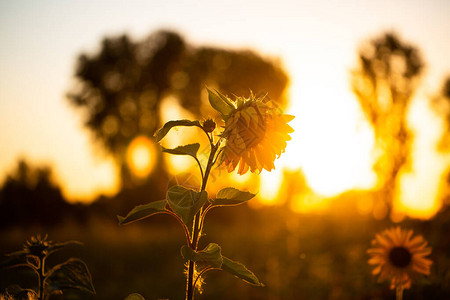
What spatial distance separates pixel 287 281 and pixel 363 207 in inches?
259

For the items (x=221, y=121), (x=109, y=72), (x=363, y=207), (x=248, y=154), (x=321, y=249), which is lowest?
(x=248, y=154)

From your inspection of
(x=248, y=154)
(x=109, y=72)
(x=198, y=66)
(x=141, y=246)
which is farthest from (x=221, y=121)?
(x=198, y=66)

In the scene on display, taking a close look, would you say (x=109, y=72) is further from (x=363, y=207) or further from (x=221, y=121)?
(x=221, y=121)

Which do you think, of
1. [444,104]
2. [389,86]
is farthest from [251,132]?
[444,104]

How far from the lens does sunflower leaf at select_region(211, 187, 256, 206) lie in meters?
1.22

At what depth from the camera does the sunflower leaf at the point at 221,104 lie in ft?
4.02

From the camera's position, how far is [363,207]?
37.3 ft

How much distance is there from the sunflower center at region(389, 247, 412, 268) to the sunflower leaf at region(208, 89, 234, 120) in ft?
7.12

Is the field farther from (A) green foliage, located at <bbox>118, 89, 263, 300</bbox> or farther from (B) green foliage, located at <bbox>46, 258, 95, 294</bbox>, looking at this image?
(A) green foliage, located at <bbox>118, 89, 263, 300</bbox>

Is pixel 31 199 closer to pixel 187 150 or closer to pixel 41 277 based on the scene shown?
pixel 41 277

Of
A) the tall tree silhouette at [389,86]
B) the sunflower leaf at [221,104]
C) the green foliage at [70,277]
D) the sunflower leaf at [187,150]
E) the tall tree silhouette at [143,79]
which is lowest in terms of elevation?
the green foliage at [70,277]

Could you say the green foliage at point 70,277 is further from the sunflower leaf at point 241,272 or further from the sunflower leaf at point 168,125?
the sunflower leaf at point 168,125

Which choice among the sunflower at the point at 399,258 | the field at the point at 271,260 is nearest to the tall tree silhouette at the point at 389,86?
the field at the point at 271,260

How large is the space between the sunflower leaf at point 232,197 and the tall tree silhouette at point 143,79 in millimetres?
19510
